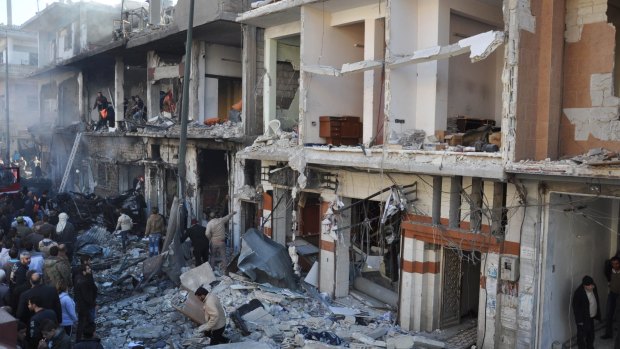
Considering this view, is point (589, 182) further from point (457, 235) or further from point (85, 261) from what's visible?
point (85, 261)

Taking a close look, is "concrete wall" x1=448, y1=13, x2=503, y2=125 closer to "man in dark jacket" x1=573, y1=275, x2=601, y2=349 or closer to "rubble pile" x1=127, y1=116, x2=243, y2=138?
"man in dark jacket" x1=573, y1=275, x2=601, y2=349

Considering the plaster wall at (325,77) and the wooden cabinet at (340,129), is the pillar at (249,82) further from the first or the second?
the wooden cabinet at (340,129)

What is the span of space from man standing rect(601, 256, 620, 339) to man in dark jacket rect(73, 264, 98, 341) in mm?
10245

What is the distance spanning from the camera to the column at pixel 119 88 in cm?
2419

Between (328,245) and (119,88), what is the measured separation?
1505cm

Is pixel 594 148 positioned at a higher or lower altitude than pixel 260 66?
lower

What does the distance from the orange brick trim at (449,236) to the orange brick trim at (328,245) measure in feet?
7.87

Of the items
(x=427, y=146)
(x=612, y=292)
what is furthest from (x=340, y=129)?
(x=612, y=292)

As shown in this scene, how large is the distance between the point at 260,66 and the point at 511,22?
8.78 metres

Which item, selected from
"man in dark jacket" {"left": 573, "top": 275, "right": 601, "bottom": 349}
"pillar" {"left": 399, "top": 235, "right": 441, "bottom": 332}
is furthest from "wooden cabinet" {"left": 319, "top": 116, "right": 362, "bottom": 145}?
"man in dark jacket" {"left": 573, "top": 275, "right": 601, "bottom": 349}

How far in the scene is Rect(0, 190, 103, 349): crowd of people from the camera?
7.65 metres

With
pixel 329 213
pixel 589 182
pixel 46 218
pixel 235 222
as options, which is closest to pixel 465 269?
pixel 329 213

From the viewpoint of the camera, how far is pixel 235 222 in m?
17.4

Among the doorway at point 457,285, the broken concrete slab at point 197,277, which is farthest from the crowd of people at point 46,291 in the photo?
the doorway at point 457,285
